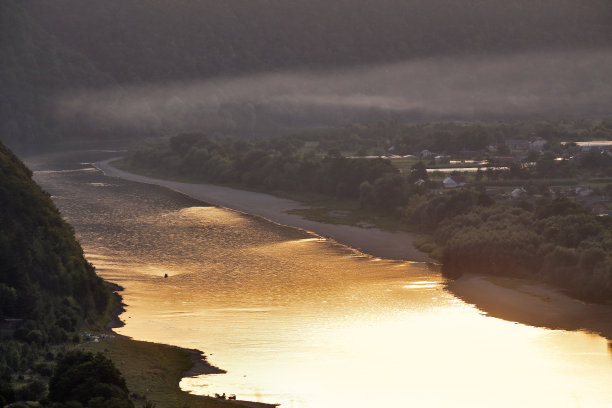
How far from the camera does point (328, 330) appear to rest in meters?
45.0

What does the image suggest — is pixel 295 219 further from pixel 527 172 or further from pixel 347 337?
pixel 347 337

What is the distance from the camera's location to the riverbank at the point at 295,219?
67.1 m

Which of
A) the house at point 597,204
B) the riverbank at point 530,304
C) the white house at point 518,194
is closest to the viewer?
the riverbank at point 530,304

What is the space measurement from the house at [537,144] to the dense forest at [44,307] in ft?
272

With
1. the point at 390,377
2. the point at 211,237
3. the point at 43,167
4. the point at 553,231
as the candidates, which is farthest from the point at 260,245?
the point at 43,167

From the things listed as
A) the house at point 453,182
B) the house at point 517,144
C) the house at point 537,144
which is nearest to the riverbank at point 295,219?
the house at point 453,182

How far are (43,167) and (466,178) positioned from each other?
246 feet

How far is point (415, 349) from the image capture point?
42.2 metres

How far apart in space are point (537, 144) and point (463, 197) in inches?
2249

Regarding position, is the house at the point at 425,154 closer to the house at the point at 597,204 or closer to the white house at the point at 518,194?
the white house at the point at 518,194

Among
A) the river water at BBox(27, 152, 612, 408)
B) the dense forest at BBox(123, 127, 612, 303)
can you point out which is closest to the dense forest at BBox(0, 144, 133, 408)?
the river water at BBox(27, 152, 612, 408)

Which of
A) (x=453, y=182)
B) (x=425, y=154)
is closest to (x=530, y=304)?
(x=453, y=182)

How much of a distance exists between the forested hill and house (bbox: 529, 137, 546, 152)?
83668 millimetres

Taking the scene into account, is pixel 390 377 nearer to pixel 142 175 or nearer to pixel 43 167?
pixel 142 175
